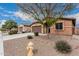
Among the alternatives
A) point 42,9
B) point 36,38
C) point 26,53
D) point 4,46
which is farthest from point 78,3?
point 4,46

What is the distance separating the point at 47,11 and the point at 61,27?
201 millimetres

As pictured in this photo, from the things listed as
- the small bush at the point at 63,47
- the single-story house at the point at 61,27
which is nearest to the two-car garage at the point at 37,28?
the single-story house at the point at 61,27

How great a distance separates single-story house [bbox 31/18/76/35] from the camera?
79.4 inches

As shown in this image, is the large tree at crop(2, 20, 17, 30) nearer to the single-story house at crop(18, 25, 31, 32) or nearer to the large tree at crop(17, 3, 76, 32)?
the single-story house at crop(18, 25, 31, 32)

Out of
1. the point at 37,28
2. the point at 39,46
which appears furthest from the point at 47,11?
the point at 39,46

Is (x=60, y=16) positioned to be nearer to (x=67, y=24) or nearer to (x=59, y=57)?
(x=67, y=24)

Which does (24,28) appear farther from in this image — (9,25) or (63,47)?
(63,47)

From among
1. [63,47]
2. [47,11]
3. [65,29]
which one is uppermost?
[47,11]

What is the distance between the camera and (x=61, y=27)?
203cm

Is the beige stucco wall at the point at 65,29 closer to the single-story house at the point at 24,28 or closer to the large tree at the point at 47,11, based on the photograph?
the large tree at the point at 47,11

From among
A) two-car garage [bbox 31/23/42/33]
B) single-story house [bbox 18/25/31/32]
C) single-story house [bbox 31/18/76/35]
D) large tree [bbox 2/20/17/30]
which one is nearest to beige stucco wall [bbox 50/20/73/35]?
single-story house [bbox 31/18/76/35]

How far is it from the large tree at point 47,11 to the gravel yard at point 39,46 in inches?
6.0

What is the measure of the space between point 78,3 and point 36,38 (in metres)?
0.51

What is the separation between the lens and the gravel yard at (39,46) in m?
2.00
